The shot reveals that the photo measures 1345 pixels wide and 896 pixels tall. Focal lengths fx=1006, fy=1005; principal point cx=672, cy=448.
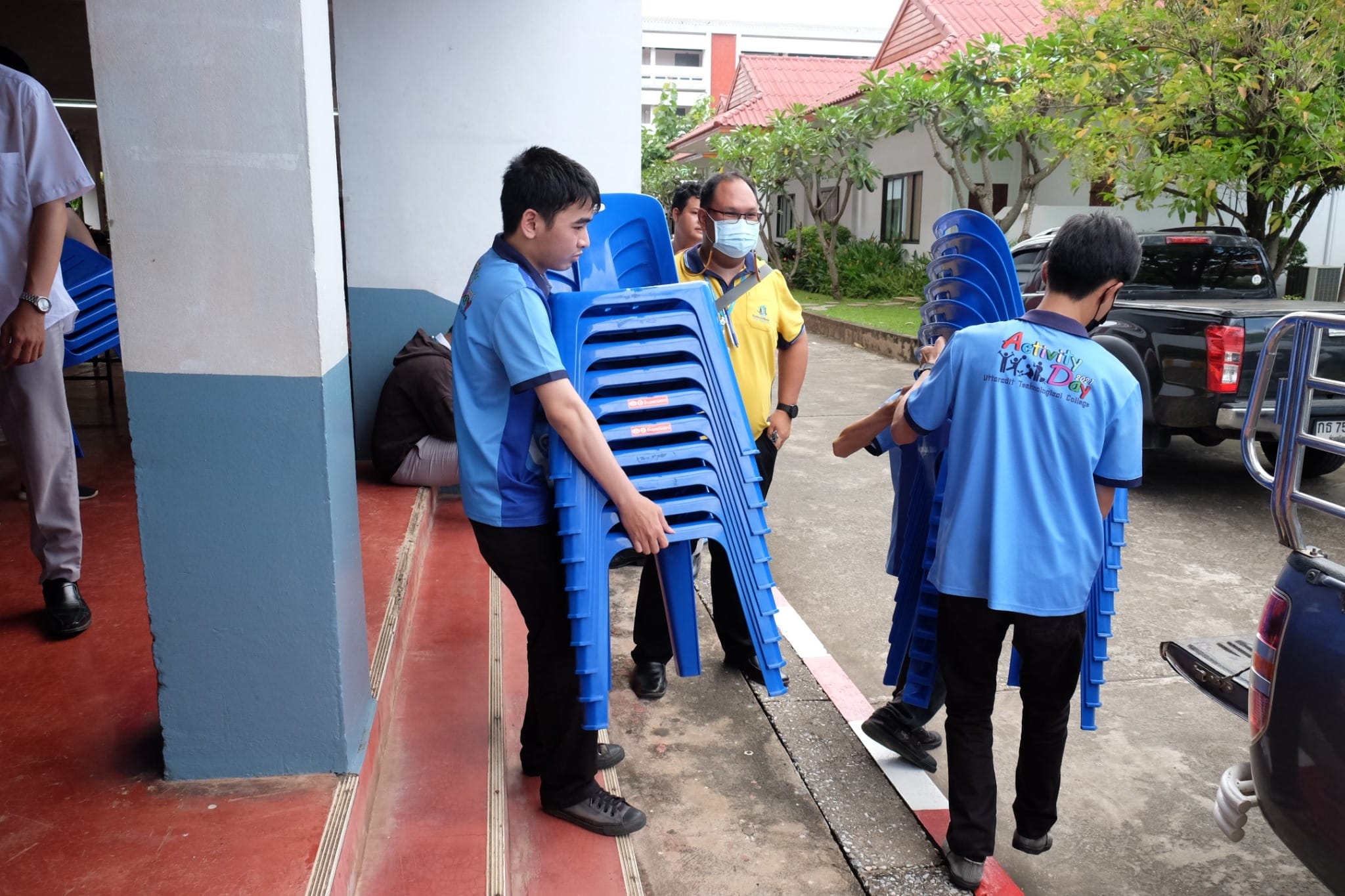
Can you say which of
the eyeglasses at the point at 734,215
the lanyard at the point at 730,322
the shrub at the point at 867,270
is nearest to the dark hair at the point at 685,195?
the eyeglasses at the point at 734,215

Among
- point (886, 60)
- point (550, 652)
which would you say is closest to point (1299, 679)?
point (550, 652)

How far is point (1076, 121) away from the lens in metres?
11.2

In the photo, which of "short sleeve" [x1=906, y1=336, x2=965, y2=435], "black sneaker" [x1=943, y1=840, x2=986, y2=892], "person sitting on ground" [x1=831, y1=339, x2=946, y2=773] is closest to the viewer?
"short sleeve" [x1=906, y1=336, x2=965, y2=435]

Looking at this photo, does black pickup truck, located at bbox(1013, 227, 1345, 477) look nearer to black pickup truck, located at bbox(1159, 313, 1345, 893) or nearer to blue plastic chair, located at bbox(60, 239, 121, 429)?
black pickup truck, located at bbox(1159, 313, 1345, 893)

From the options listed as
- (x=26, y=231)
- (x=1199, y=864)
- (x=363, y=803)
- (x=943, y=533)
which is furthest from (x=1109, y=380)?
(x=26, y=231)

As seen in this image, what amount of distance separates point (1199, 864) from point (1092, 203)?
1414 centimetres

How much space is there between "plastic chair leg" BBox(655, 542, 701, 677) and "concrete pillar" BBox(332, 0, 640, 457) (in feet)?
10.5

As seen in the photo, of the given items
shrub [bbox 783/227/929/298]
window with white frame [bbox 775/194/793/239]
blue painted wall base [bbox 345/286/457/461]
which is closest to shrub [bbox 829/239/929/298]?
shrub [bbox 783/227/929/298]

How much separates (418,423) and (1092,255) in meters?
3.47

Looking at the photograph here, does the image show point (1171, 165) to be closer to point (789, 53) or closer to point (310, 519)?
point (310, 519)

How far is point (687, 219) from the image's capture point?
4.15 meters

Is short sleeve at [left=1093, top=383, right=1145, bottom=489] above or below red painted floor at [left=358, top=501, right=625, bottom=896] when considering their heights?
above

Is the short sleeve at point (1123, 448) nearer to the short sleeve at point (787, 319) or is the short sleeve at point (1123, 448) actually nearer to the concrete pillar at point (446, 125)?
the short sleeve at point (787, 319)

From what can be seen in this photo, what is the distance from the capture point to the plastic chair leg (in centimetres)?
262
